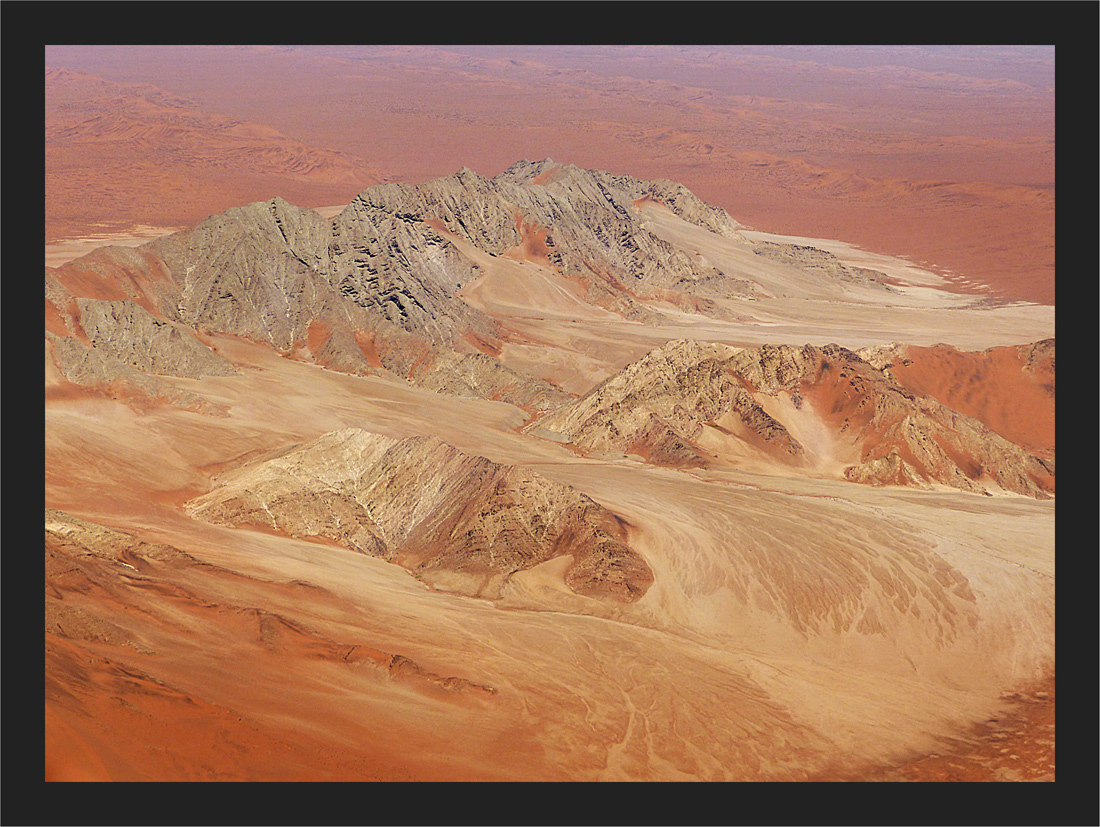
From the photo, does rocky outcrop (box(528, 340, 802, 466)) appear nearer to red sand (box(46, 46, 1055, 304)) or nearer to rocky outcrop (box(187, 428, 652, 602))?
rocky outcrop (box(187, 428, 652, 602))

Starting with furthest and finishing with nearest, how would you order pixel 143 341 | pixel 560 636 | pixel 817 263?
pixel 817 263 → pixel 143 341 → pixel 560 636

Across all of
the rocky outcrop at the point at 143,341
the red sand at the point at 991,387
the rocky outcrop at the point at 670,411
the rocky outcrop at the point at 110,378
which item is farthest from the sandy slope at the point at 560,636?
the red sand at the point at 991,387

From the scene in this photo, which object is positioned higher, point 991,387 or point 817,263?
point 817,263

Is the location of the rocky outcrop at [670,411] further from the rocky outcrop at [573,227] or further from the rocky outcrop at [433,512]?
the rocky outcrop at [573,227]

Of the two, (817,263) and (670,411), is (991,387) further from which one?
(817,263)

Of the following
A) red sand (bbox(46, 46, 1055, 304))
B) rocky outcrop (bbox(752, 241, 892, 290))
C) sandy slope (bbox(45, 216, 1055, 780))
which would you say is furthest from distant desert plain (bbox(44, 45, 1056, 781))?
red sand (bbox(46, 46, 1055, 304))

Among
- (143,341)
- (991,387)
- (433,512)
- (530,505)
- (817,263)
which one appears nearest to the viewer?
(530,505)

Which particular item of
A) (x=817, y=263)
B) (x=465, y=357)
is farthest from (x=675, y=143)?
(x=465, y=357)
